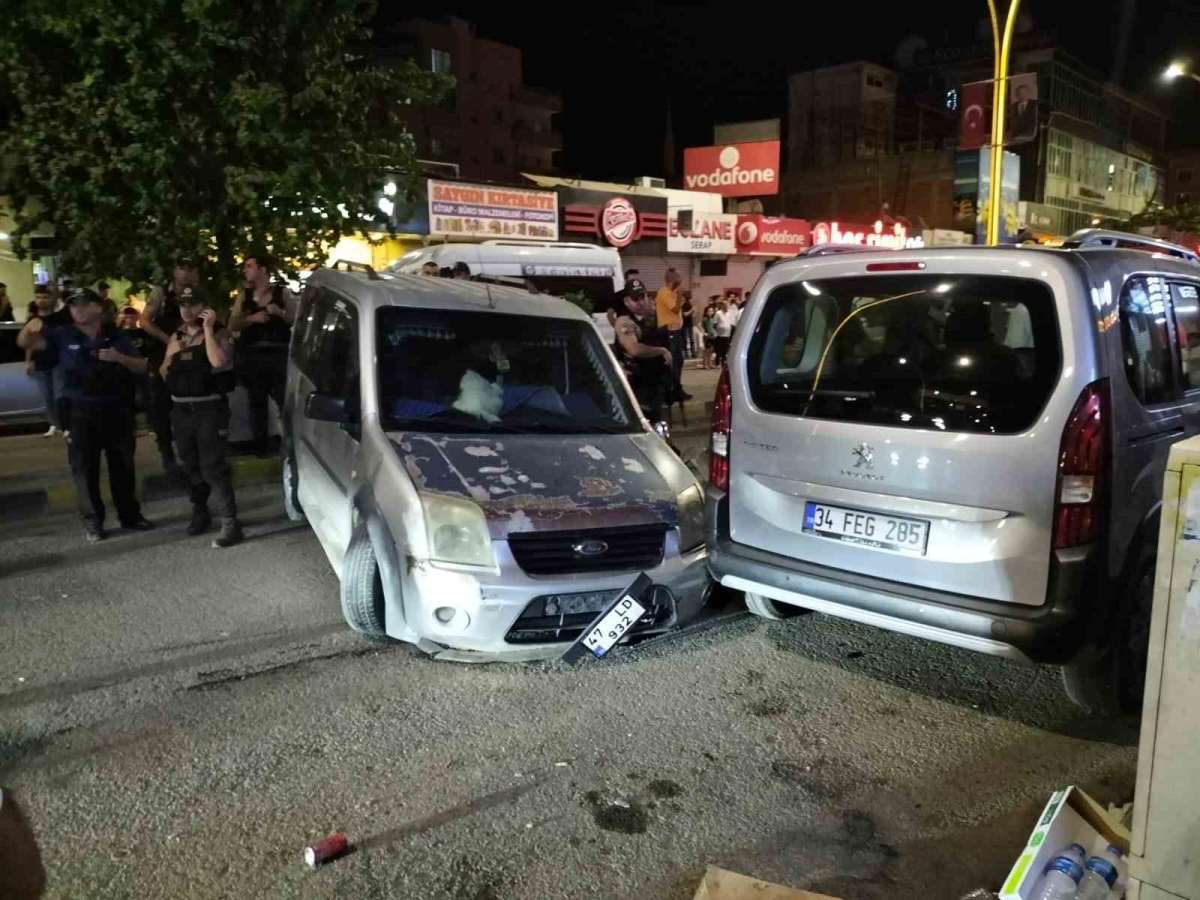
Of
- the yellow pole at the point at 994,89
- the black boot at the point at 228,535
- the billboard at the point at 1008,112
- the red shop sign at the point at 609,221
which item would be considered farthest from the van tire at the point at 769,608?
the red shop sign at the point at 609,221

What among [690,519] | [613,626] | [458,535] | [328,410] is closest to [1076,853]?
[613,626]

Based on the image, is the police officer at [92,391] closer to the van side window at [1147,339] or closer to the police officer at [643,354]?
the police officer at [643,354]

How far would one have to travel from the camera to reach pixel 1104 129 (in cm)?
4800

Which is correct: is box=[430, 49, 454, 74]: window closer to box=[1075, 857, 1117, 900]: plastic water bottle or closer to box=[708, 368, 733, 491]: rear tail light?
box=[708, 368, 733, 491]: rear tail light

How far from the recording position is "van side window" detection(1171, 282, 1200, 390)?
4.12 metres

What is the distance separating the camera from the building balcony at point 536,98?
55812 millimetres

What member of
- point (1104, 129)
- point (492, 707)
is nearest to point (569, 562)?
point (492, 707)

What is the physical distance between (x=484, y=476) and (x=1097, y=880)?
9.55ft

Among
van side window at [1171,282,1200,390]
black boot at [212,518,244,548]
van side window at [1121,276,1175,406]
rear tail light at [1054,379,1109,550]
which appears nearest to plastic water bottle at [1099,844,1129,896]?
rear tail light at [1054,379,1109,550]

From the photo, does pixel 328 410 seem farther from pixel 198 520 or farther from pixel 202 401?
→ pixel 198 520

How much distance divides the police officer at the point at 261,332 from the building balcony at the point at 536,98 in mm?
50473

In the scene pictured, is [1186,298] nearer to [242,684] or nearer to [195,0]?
[242,684]

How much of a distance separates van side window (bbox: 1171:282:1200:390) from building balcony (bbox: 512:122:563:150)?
55762 mm

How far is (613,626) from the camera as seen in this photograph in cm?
432
